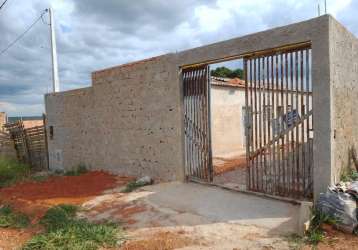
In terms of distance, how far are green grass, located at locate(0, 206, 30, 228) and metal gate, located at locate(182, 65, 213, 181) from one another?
355 centimetres

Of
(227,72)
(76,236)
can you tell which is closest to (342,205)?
(76,236)

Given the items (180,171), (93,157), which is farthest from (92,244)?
(93,157)

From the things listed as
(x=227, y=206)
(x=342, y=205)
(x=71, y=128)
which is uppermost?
(x=71, y=128)

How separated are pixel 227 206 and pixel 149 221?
1.41 meters

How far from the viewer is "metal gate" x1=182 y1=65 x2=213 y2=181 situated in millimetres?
6996

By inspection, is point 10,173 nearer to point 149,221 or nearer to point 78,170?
point 78,170

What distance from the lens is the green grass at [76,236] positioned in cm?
435

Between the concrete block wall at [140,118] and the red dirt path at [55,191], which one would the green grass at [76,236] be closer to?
the red dirt path at [55,191]

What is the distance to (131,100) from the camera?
29.1ft

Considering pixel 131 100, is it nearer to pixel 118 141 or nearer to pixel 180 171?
pixel 118 141

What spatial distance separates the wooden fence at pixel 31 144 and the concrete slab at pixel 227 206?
26.2 ft

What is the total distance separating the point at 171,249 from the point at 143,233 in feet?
2.57

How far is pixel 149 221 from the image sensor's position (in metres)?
5.16

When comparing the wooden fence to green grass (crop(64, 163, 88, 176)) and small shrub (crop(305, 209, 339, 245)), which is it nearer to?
green grass (crop(64, 163, 88, 176))
